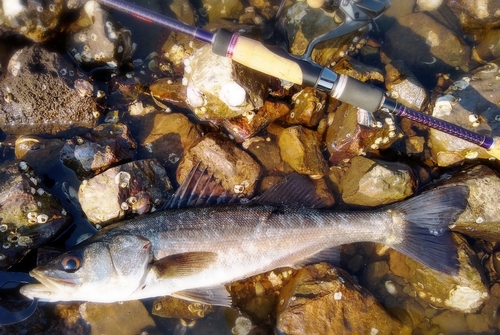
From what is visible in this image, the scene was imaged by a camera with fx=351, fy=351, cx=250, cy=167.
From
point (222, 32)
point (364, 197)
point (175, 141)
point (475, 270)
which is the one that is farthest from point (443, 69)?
point (175, 141)

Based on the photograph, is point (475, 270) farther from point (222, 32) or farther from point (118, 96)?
point (118, 96)

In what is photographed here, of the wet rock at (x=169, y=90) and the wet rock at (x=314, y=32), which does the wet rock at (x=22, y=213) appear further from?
the wet rock at (x=314, y=32)

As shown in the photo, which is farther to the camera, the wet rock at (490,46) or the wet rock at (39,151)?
the wet rock at (490,46)

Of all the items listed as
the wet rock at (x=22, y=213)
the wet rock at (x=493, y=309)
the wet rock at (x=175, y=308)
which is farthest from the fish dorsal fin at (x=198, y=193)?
the wet rock at (x=493, y=309)

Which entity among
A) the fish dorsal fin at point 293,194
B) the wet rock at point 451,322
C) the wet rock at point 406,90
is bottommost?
the wet rock at point 451,322

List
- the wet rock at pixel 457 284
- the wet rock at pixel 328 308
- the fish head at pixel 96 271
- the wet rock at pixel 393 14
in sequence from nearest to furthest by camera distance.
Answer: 1. the fish head at pixel 96 271
2. the wet rock at pixel 328 308
3. the wet rock at pixel 457 284
4. the wet rock at pixel 393 14

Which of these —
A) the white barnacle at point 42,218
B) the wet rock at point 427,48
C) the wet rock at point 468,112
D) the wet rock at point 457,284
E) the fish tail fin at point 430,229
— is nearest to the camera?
the white barnacle at point 42,218

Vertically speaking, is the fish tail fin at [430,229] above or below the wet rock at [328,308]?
above
